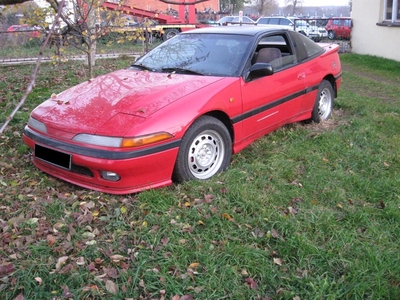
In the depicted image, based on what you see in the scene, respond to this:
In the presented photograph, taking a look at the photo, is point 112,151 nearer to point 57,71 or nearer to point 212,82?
point 212,82

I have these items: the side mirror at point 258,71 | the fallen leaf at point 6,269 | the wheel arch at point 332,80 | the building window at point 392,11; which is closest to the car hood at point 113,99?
the side mirror at point 258,71

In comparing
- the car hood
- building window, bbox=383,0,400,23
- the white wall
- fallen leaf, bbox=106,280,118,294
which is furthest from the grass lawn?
building window, bbox=383,0,400,23

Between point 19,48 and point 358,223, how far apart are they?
39.8ft

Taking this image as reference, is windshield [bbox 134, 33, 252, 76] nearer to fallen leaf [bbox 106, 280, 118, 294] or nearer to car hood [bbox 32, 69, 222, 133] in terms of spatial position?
car hood [bbox 32, 69, 222, 133]

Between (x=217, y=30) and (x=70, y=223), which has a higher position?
(x=217, y=30)

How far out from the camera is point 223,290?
2619 millimetres

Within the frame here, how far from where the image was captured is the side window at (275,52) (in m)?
4.86

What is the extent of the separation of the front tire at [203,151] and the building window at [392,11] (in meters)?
10.8

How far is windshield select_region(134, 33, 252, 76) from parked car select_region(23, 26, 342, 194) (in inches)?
0.5

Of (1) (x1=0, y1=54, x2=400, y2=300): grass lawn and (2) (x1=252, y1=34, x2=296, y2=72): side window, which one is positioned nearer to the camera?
(1) (x1=0, y1=54, x2=400, y2=300): grass lawn

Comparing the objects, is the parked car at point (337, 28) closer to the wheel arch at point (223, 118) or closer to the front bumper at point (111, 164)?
the wheel arch at point (223, 118)

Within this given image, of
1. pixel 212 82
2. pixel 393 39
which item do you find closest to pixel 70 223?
pixel 212 82

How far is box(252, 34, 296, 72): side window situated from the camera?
4863 millimetres

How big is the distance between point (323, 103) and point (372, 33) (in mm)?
9250
